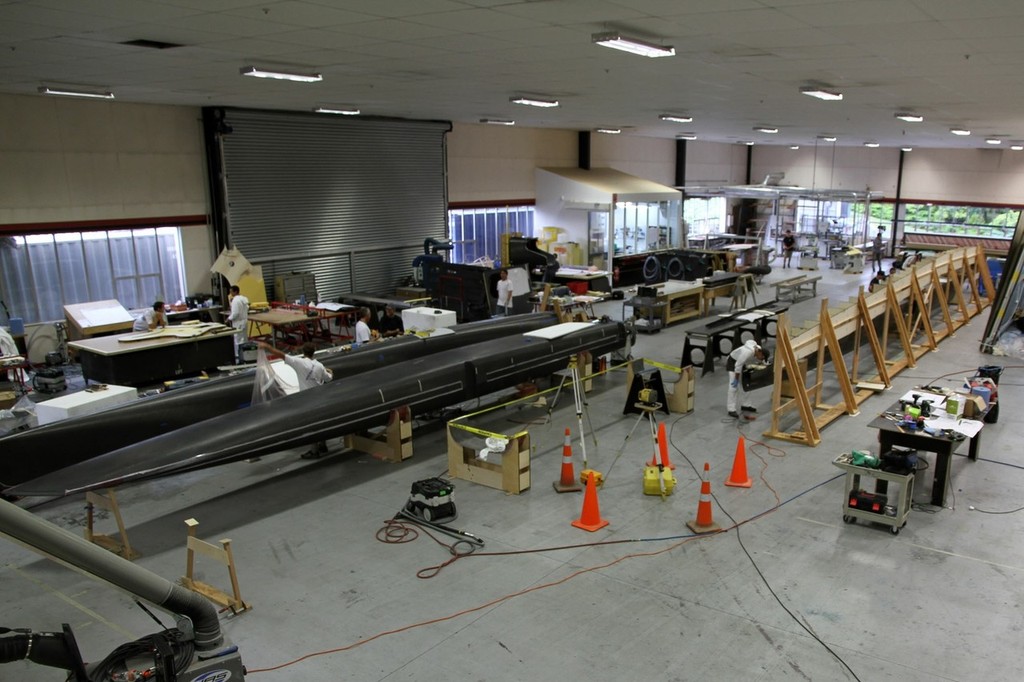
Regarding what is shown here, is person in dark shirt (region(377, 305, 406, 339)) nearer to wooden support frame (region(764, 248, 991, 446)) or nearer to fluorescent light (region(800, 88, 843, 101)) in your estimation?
wooden support frame (region(764, 248, 991, 446))

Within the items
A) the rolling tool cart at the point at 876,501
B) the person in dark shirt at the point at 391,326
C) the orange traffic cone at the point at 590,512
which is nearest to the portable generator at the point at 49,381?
the person in dark shirt at the point at 391,326

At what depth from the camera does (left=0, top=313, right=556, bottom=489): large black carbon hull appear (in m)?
8.11

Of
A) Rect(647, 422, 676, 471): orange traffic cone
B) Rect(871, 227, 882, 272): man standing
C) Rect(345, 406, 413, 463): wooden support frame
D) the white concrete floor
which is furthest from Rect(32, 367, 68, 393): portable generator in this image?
Rect(871, 227, 882, 272): man standing

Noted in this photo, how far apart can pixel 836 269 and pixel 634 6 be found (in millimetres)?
24650

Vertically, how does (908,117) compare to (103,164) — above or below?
above

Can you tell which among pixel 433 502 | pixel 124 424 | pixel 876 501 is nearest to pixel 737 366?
pixel 876 501

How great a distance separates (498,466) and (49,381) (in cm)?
856

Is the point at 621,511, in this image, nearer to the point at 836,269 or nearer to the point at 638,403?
the point at 638,403

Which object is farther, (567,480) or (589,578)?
(567,480)

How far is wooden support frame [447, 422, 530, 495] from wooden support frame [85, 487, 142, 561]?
3.54 meters

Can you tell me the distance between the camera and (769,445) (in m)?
10.1

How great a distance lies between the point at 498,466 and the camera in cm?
878

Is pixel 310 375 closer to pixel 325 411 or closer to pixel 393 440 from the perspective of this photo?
pixel 325 411

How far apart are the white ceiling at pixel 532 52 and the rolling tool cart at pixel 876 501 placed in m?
4.37
